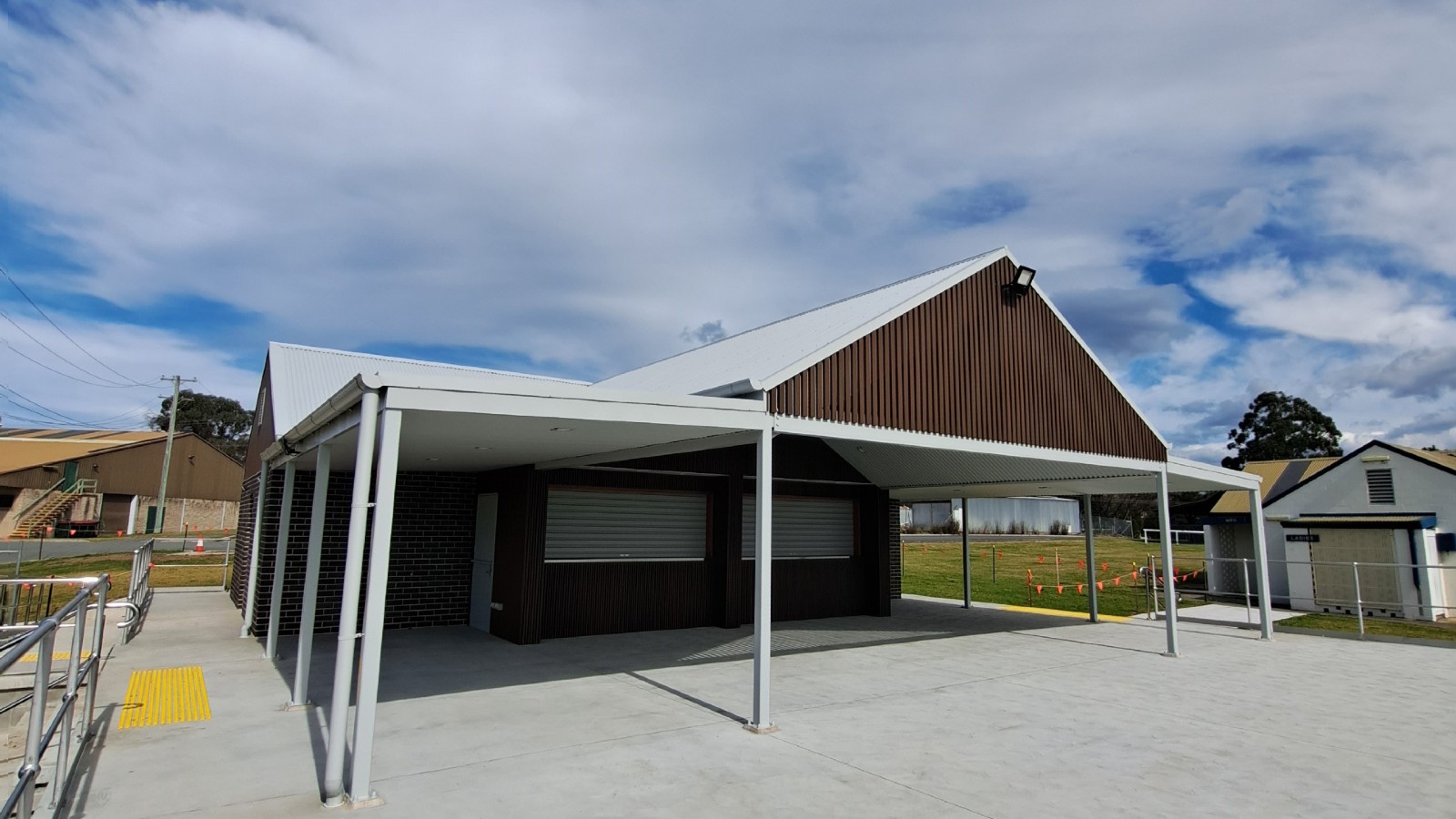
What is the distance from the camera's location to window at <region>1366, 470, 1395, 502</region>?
1692cm

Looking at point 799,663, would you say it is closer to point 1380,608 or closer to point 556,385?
point 556,385

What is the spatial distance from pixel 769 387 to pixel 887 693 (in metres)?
3.43

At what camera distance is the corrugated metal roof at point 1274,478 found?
1906cm

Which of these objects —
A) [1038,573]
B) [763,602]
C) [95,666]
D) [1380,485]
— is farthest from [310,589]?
[1038,573]

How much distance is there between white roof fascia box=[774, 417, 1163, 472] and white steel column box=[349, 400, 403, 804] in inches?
136

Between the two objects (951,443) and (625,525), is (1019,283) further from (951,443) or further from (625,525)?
(625,525)

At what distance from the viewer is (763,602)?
6.61m

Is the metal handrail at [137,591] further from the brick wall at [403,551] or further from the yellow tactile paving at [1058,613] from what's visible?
the yellow tactile paving at [1058,613]

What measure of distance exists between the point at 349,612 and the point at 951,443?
6.68 meters

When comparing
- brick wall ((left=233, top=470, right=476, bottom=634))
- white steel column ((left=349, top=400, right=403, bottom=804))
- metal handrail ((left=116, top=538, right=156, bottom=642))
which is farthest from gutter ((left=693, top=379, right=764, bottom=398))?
metal handrail ((left=116, top=538, right=156, bottom=642))

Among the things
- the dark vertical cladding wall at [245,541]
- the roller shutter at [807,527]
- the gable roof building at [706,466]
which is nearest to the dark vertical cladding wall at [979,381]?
the gable roof building at [706,466]

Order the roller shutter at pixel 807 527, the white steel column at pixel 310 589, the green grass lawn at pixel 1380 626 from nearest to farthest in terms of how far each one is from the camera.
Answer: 1. the white steel column at pixel 310 589
2. the roller shutter at pixel 807 527
3. the green grass lawn at pixel 1380 626

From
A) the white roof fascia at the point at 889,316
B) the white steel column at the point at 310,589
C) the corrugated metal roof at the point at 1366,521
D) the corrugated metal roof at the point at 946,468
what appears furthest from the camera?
the corrugated metal roof at the point at 1366,521

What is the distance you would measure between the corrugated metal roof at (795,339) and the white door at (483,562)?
114 inches
